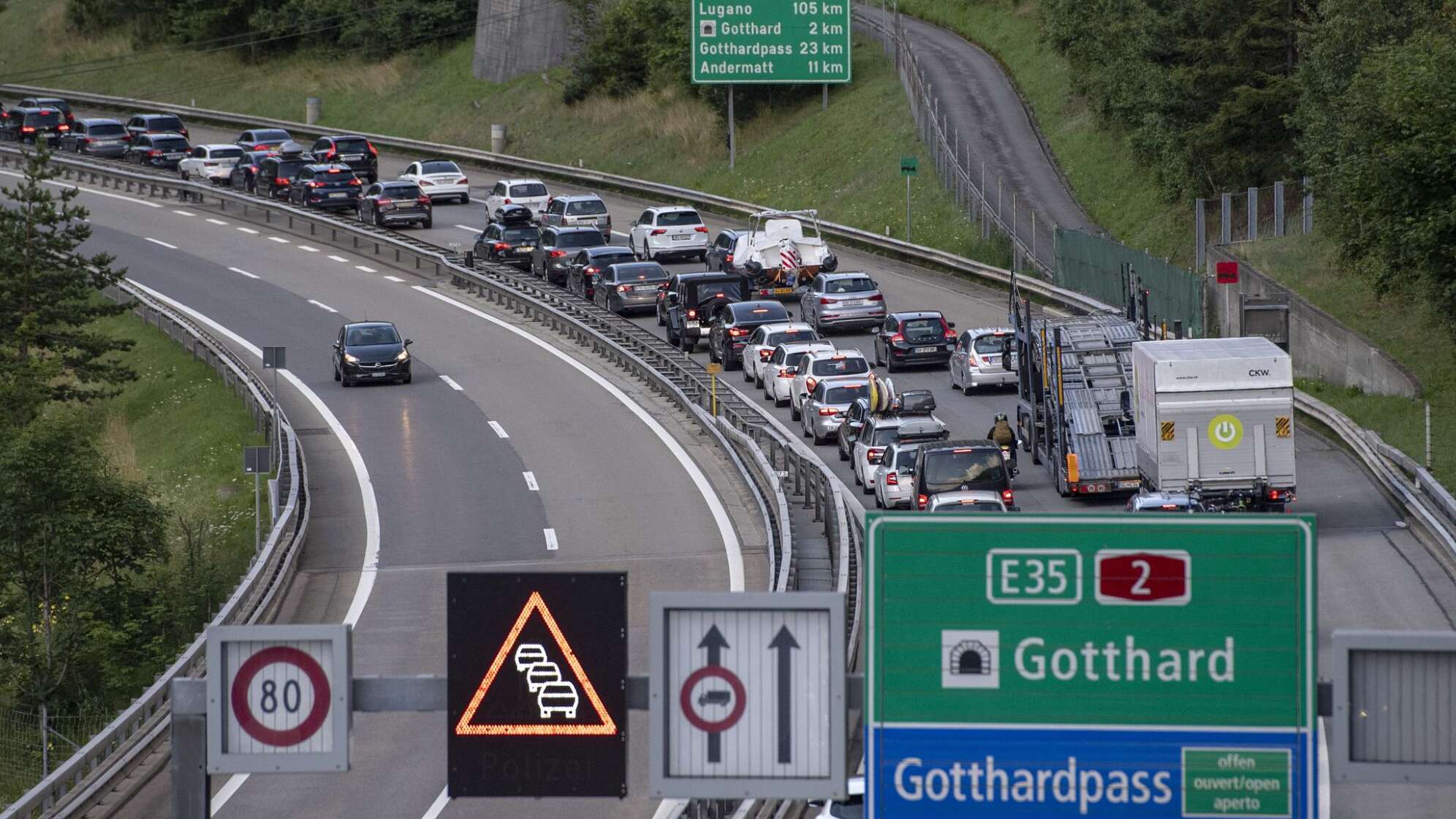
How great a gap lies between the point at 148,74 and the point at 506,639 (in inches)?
3706

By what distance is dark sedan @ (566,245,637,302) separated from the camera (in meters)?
54.0

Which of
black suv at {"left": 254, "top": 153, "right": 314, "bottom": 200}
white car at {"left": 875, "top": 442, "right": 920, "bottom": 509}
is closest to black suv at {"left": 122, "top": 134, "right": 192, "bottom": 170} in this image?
black suv at {"left": 254, "top": 153, "right": 314, "bottom": 200}

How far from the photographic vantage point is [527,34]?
8669 centimetres

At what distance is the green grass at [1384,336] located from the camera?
1422 inches

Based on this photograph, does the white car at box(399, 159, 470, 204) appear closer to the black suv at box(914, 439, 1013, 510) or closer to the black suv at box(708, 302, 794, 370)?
the black suv at box(708, 302, 794, 370)

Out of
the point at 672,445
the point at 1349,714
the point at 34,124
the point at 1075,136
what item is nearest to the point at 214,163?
the point at 34,124

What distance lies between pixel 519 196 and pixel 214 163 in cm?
1324

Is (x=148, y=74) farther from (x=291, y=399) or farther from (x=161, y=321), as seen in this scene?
(x=291, y=399)

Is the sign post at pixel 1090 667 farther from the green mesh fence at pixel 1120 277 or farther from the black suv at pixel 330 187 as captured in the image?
the black suv at pixel 330 187

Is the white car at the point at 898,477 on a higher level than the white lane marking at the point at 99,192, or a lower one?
lower

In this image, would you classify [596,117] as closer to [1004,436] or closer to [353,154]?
[353,154]

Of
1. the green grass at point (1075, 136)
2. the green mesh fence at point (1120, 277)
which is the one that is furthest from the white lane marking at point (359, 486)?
the green grass at point (1075, 136)

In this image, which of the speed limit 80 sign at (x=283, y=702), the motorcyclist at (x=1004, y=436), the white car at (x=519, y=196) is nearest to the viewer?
the speed limit 80 sign at (x=283, y=702)

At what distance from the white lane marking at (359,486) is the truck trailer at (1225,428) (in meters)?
12.6
